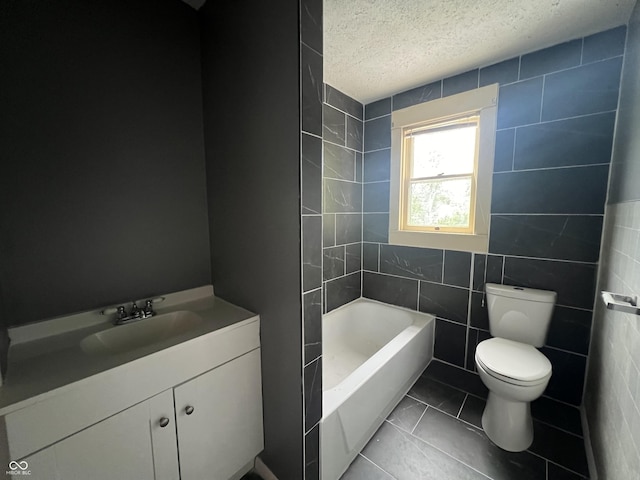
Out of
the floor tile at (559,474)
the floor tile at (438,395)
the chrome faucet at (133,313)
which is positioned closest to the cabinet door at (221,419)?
the chrome faucet at (133,313)

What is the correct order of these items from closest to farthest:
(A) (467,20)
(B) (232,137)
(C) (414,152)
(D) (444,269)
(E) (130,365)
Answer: (E) (130,365), (B) (232,137), (A) (467,20), (D) (444,269), (C) (414,152)

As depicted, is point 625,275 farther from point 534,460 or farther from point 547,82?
point 547,82

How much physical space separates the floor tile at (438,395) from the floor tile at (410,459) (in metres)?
0.37

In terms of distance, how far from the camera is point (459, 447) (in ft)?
4.80

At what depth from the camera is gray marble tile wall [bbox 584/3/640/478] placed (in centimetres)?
92

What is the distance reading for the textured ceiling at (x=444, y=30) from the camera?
4.34ft

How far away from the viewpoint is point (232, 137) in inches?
50.9

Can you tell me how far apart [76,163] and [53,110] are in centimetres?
22

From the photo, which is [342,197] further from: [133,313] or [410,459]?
[410,459]

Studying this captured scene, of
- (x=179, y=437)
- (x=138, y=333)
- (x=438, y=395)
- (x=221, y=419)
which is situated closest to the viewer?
(x=179, y=437)

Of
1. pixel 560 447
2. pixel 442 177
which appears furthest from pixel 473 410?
pixel 442 177

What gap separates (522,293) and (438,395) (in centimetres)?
97

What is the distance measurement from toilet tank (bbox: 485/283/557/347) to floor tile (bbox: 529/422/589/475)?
510mm

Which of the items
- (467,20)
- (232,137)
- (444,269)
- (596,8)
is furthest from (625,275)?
(232,137)
